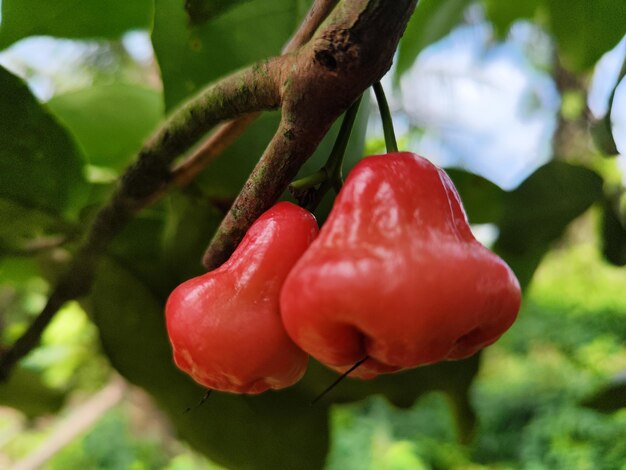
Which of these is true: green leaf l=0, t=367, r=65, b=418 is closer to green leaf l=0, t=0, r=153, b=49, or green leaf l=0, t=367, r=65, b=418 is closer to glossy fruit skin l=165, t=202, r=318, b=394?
green leaf l=0, t=0, r=153, b=49

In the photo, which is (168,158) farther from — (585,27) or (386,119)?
(585,27)

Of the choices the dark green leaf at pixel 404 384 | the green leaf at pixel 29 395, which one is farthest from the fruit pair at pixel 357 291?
the green leaf at pixel 29 395

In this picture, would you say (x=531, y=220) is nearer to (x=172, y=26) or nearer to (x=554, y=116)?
(x=172, y=26)

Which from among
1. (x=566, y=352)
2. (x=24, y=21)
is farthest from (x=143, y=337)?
(x=566, y=352)

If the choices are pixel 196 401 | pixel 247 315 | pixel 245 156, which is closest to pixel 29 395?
pixel 196 401

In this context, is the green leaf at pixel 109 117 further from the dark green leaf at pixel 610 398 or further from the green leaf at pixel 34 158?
the dark green leaf at pixel 610 398

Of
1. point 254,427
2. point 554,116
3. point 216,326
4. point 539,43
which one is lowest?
point 554,116
